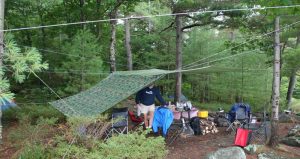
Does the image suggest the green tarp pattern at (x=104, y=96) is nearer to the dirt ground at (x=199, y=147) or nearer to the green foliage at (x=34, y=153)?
the green foliage at (x=34, y=153)

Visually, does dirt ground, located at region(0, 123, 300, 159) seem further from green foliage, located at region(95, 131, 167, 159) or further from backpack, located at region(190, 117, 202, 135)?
green foliage, located at region(95, 131, 167, 159)

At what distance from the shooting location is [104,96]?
461 cm

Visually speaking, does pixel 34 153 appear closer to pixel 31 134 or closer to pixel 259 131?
pixel 31 134

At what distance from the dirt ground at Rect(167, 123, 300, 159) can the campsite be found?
0.02m

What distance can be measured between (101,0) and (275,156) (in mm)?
6491

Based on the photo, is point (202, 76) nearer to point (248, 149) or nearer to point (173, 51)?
point (173, 51)

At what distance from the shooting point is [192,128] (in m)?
5.69

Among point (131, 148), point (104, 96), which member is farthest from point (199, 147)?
point (131, 148)

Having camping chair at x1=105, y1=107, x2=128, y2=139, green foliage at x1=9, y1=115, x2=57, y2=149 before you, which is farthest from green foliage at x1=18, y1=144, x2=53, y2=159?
camping chair at x1=105, y1=107, x2=128, y2=139

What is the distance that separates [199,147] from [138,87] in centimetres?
133

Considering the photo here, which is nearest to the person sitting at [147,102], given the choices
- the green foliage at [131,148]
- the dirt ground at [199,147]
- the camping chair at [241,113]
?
the dirt ground at [199,147]

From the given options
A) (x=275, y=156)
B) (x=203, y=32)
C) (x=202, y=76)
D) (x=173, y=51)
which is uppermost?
(x=203, y=32)

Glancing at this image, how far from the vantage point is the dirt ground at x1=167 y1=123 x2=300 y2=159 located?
448cm

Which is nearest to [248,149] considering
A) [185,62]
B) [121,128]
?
[121,128]
